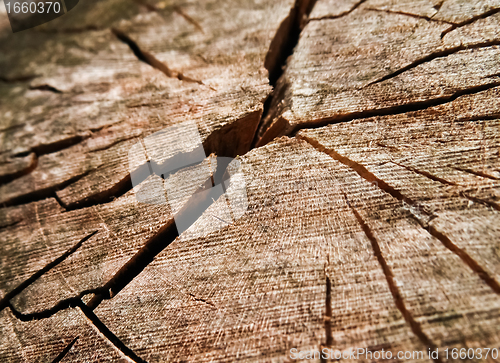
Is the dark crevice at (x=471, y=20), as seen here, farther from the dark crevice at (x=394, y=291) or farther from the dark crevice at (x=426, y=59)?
the dark crevice at (x=394, y=291)

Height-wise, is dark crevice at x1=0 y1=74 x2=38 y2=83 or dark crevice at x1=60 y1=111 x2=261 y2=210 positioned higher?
dark crevice at x1=0 y1=74 x2=38 y2=83

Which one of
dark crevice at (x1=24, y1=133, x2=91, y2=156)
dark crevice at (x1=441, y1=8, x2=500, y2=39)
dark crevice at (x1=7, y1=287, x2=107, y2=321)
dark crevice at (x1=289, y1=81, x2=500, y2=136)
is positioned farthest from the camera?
dark crevice at (x1=24, y1=133, x2=91, y2=156)

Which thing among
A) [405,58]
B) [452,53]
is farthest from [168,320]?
[452,53]

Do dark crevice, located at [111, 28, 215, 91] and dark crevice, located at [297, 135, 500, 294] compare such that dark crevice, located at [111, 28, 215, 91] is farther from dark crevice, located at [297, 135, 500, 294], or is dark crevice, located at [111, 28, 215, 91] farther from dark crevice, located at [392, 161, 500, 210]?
dark crevice, located at [392, 161, 500, 210]

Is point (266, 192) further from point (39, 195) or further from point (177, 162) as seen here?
point (39, 195)

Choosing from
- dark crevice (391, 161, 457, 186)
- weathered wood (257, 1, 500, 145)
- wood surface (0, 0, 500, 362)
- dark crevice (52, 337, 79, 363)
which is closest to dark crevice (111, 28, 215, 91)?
wood surface (0, 0, 500, 362)

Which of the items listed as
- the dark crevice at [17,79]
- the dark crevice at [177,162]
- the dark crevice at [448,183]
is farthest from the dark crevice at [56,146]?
the dark crevice at [448,183]

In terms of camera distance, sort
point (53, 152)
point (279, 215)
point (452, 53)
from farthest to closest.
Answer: point (53, 152), point (452, 53), point (279, 215)

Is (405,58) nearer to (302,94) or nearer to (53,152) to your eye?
(302,94)
